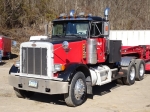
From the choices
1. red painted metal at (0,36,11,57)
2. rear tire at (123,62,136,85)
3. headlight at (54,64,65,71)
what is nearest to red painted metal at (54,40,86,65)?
headlight at (54,64,65,71)

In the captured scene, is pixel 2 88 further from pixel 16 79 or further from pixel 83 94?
pixel 83 94

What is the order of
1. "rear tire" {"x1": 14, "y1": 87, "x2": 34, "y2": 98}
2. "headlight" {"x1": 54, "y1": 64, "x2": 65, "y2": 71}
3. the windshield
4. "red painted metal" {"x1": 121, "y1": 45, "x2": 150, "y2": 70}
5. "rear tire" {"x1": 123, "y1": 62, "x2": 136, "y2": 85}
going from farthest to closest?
1. "red painted metal" {"x1": 121, "y1": 45, "x2": 150, "y2": 70}
2. "rear tire" {"x1": 123, "y1": 62, "x2": 136, "y2": 85}
3. the windshield
4. "rear tire" {"x1": 14, "y1": 87, "x2": 34, "y2": 98}
5. "headlight" {"x1": 54, "y1": 64, "x2": 65, "y2": 71}

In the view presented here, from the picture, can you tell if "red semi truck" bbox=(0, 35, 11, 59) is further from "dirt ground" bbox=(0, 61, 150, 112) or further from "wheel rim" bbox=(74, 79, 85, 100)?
"wheel rim" bbox=(74, 79, 85, 100)

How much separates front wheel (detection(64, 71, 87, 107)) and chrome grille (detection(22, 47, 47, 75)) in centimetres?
82

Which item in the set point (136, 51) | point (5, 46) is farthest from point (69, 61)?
point (5, 46)

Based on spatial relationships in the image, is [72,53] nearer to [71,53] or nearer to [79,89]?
[71,53]

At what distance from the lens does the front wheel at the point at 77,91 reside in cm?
719

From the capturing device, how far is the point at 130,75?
10867mm

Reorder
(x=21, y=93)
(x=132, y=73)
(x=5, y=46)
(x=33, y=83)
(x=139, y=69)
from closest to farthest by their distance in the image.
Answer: (x=33, y=83)
(x=21, y=93)
(x=132, y=73)
(x=139, y=69)
(x=5, y=46)

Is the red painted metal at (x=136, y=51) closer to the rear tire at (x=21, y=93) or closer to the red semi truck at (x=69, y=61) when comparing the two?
the red semi truck at (x=69, y=61)

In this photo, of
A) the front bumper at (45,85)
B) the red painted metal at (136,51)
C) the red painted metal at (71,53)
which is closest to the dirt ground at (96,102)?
the front bumper at (45,85)

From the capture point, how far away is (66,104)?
7.68m

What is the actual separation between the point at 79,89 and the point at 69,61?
0.84 m

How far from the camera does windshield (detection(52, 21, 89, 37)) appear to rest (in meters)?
8.49
